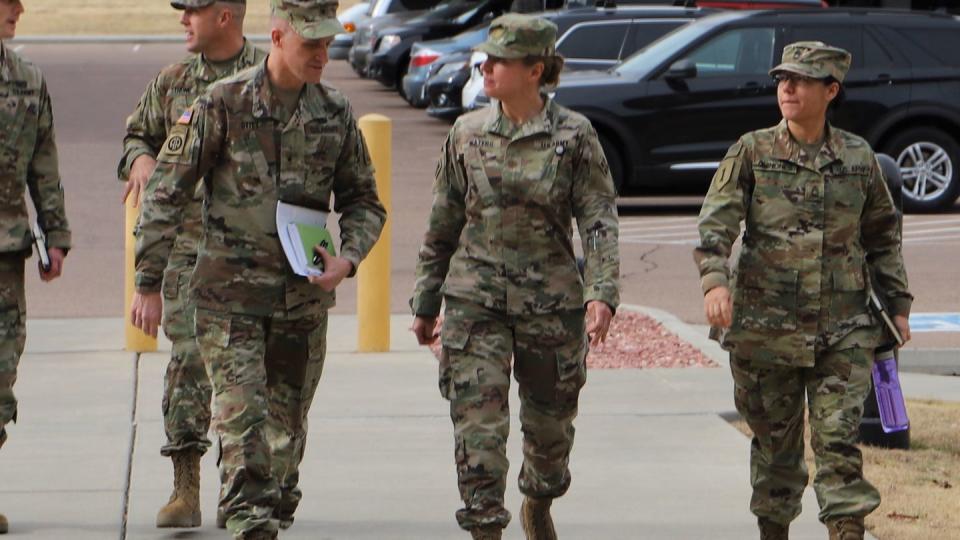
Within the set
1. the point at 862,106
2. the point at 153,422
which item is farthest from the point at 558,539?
the point at 862,106

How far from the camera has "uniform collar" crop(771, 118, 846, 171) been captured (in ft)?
20.5

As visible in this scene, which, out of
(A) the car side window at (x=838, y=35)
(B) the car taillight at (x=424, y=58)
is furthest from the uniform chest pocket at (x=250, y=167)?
(B) the car taillight at (x=424, y=58)

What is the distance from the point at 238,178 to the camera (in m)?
6.08

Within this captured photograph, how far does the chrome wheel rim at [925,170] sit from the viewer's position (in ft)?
59.0

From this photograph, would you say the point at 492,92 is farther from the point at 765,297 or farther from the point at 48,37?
the point at 48,37

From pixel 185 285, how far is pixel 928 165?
40.9ft

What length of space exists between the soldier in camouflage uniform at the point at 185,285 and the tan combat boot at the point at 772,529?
1970 millimetres

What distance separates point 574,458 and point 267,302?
2.45 meters

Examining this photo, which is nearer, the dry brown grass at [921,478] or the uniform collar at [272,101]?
the uniform collar at [272,101]

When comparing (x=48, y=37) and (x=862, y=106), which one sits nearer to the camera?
(x=862, y=106)

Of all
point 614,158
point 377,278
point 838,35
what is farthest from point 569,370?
point 838,35

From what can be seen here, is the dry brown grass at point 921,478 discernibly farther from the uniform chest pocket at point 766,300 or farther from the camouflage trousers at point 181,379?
the camouflage trousers at point 181,379

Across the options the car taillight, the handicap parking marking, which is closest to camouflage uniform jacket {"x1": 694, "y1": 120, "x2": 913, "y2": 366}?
the handicap parking marking

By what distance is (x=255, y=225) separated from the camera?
6074 mm
